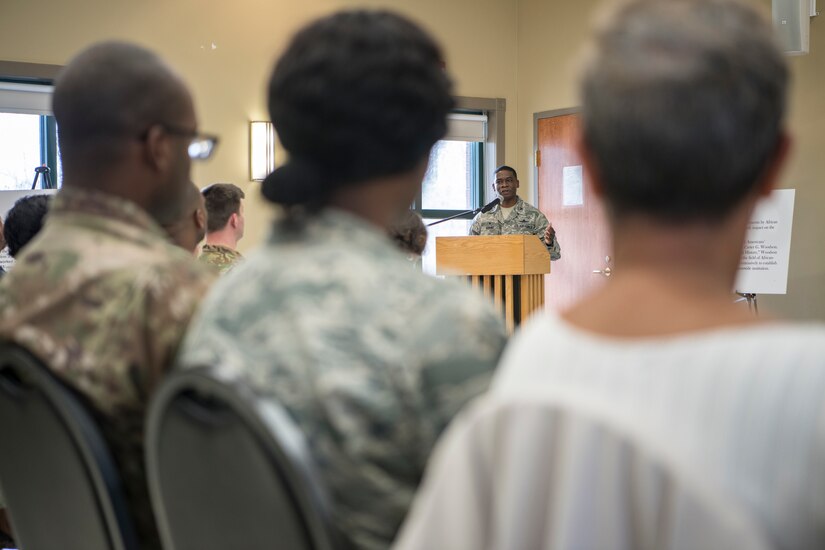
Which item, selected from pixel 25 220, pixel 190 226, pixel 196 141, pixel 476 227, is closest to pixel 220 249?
pixel 25 220

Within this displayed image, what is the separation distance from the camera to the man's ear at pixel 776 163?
767 mm

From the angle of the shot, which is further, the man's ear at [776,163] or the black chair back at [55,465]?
the black chair back at [55,465]

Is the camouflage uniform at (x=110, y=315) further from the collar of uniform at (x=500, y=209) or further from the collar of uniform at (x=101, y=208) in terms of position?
the collar of uniform at (x=500, y=209)

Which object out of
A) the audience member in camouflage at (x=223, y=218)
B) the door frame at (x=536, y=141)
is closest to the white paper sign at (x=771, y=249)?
the door frame at (x=536, y=141)

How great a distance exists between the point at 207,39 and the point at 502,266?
3.64 metres

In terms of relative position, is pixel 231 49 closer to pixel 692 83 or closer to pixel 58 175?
pixel 58 175

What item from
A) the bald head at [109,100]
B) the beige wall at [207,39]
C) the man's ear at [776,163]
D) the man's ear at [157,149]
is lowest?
the man's ear at [776,163]

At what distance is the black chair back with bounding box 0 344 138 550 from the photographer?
116 cm

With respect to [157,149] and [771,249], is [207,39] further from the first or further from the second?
[157,149]

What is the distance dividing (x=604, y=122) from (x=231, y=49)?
7024mm

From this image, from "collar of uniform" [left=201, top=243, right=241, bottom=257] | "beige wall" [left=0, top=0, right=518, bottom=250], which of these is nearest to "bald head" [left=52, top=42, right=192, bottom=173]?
"collar of uniform" [left=201, top=243, right=241, bottom=257]

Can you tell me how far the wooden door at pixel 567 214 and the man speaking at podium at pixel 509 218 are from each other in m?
0.72

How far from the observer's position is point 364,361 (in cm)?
95

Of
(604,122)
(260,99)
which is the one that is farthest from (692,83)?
(260,99)
